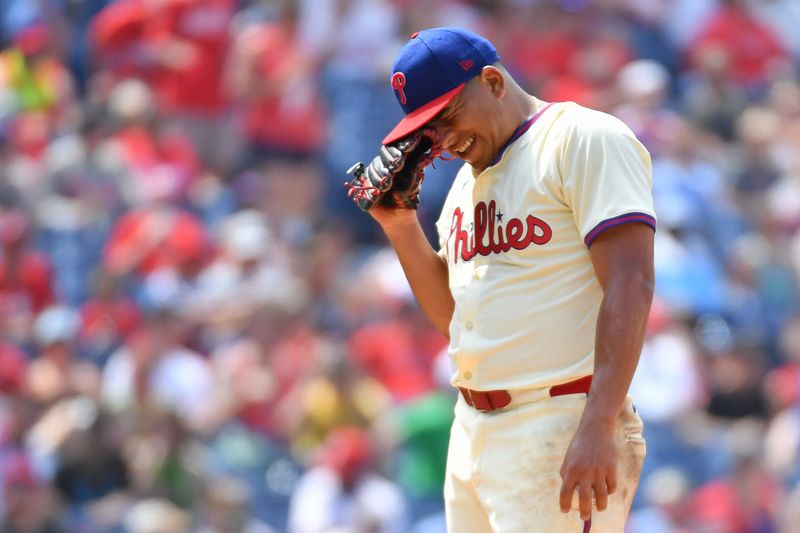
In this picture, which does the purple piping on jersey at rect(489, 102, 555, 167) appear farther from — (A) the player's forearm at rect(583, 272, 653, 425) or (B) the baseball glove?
(A) the player's forearm at rect(583, 272, 653, 425)

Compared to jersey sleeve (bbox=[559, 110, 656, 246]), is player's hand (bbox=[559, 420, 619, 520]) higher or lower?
lower

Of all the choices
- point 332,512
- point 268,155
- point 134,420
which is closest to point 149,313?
point 134,420

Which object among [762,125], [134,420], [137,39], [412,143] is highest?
[412,143]

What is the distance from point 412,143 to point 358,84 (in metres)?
7.07

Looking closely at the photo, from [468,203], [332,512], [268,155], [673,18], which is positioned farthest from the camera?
[673,18]

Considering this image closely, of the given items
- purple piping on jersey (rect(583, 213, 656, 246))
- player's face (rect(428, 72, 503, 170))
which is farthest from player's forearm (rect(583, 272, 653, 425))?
player's face (rect(428, 72, 503, 170))

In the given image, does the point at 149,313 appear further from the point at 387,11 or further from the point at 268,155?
the point at 387,11

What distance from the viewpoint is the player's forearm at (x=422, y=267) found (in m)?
3.77

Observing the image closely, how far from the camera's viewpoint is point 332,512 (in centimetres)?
700

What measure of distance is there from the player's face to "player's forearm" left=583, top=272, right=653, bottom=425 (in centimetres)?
56

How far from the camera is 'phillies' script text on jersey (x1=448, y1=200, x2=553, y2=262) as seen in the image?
3.35m

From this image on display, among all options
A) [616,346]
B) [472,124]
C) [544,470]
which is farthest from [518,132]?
[544,470]

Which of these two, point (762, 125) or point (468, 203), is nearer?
point (468, 203)

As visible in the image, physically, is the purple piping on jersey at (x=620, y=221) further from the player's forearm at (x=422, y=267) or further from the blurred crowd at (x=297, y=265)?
the blurred crowd at (x=297, y=265)
